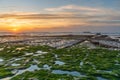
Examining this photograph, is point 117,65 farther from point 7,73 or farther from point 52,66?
point 7,73

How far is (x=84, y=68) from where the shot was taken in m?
24.8

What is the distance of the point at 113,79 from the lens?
20438mm

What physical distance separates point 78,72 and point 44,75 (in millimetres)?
3743

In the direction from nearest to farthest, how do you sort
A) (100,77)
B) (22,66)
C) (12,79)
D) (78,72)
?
(12,79) < (100,77) < (78,72) < (22,66)

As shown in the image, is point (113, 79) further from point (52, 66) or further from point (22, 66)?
point (22, 66)

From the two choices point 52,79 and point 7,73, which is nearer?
point 52,79

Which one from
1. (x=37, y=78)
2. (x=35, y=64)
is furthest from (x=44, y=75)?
(x=35, y=64)

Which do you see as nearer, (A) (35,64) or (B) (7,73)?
(B) (7,73)

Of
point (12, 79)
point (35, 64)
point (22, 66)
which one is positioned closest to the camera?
point (12, 79)

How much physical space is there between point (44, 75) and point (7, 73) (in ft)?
11.8

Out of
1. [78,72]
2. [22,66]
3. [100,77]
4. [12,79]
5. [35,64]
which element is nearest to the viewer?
[12,79]

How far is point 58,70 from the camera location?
24.5m

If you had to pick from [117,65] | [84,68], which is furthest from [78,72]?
[117,65]

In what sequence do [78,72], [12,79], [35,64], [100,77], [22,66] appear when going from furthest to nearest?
[35,64] < [22,66] < [78,72] < [100,77] < [12,79]
